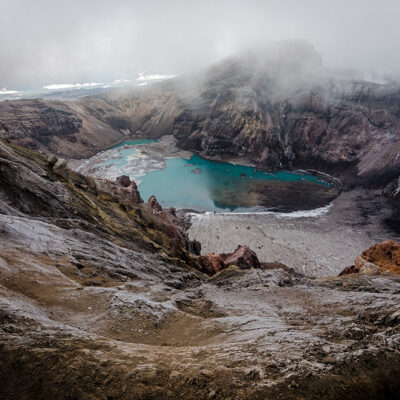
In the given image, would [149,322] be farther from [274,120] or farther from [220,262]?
[274,120]

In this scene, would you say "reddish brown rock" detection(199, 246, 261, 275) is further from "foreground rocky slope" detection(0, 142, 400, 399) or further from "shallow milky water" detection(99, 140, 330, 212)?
"shallow milky water" detection(99, 140, 330, 212)

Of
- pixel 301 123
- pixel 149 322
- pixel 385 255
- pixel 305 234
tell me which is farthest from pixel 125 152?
pixel 149 322

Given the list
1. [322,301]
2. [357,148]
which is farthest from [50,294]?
[357,148]

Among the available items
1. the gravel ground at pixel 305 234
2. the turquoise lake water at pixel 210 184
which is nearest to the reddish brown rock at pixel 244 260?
the gravel ground at pixel 305 234

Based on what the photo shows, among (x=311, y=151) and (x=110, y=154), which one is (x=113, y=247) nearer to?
(x=311, y=151)

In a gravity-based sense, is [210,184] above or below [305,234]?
above

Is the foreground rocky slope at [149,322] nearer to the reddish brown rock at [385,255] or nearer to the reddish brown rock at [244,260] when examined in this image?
the reddish brown rock at [244,260]
